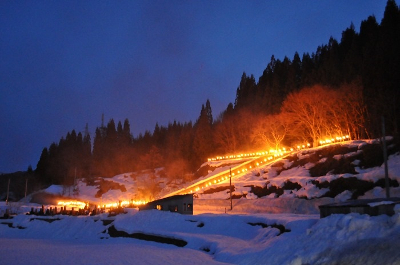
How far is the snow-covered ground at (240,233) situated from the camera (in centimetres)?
972

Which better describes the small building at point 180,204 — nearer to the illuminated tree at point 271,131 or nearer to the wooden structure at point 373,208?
the wooden structure at point 373,208

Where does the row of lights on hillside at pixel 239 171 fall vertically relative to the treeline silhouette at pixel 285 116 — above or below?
below

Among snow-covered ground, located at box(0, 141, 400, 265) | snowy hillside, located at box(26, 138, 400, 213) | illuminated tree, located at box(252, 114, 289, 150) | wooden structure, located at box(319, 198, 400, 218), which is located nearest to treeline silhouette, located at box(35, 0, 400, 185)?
illuminated tree, located at box(252, 114, 289, 150)

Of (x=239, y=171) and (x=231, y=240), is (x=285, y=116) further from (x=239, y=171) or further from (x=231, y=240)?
(x=231, y=240)

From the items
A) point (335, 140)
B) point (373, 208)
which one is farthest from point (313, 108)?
point (373, 208)

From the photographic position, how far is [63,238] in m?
31.1

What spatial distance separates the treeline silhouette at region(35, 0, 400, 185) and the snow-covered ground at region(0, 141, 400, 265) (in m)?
8.78

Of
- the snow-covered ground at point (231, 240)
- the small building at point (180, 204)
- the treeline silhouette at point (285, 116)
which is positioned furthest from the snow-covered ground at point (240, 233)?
the treeline silhouette at point (285, 116)

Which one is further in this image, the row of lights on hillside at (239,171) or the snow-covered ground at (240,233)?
the row of lights on hillside at (239,171)

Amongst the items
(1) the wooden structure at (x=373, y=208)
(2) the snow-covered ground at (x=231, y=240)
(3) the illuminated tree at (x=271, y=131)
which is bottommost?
(2) the snow-covered ground at (x=231, y=240)

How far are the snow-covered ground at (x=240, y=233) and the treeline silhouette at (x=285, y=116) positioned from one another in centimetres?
878

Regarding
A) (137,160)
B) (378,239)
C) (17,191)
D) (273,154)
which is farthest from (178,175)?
(378,239)

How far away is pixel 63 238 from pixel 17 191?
62305mm

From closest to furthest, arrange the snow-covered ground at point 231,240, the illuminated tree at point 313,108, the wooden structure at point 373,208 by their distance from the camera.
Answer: the snow-covered ground at point 231,240, the wooden structure at point 373,208, the illuminated tree at point 313,108
